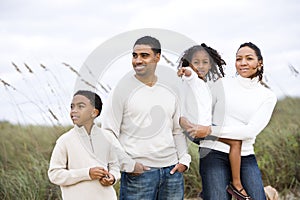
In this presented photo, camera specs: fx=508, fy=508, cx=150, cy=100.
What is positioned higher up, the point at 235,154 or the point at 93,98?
the point at 93,98

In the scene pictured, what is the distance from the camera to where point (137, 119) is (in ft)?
10.1

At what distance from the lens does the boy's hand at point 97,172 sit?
291cm

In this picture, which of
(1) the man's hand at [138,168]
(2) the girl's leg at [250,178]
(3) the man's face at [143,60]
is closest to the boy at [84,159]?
(1) the man's hand at [138,168]

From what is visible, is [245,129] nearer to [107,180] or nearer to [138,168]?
[138,168]

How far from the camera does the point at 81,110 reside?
2.98m

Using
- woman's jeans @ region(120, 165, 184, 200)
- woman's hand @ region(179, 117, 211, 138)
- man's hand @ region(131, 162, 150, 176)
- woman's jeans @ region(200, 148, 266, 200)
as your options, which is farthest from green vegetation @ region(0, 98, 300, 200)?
woman's hand @ region(179, 117, 211, 138)

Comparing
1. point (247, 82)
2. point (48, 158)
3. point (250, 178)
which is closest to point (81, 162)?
point (250, 178)

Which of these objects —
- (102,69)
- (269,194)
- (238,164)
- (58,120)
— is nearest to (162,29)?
(102,69)

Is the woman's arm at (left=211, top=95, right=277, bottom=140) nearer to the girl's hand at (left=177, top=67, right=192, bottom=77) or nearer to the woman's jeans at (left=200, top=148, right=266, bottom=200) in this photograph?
the woman's jeans at (left=200, top=148, right=266, bottom=200)

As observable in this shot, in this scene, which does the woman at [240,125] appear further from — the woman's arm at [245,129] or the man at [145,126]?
the man at [145,126]

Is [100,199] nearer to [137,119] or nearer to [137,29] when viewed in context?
[137,119]

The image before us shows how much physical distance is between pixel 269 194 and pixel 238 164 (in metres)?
0.69

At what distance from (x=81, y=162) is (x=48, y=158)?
97.3 inches

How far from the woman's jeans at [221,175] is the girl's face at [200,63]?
1.62 ft
